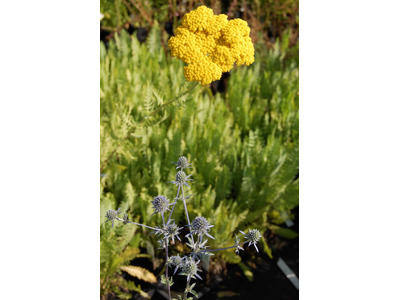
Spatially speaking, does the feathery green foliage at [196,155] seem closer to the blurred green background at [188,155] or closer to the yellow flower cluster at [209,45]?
the blurred green background at [188,155]

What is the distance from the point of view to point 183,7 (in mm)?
2730

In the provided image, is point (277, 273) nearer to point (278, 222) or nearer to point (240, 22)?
point (278, 222)

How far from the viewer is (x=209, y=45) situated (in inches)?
32.2

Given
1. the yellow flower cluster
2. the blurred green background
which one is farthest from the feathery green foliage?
the yellow flower cluster

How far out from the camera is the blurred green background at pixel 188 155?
1.24 meters

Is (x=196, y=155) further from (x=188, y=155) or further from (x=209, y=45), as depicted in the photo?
(x=209, y=45)

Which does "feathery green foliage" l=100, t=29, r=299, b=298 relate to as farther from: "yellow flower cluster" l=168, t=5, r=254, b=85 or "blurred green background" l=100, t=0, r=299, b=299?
"yellow flower cluster" l=168, t=5, r=254, b=85

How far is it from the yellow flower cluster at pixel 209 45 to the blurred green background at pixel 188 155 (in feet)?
0.56

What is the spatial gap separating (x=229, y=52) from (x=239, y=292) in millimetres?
983

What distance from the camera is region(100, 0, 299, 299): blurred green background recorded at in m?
1.24

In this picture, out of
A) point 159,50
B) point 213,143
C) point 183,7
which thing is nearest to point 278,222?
point 213,143

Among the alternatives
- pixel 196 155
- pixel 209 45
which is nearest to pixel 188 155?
pixel 196 155

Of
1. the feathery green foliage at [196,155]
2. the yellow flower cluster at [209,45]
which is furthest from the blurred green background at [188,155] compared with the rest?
the yellow flower cluster at [209,45]

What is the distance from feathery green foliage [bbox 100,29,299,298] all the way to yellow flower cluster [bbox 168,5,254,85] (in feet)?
0.64
